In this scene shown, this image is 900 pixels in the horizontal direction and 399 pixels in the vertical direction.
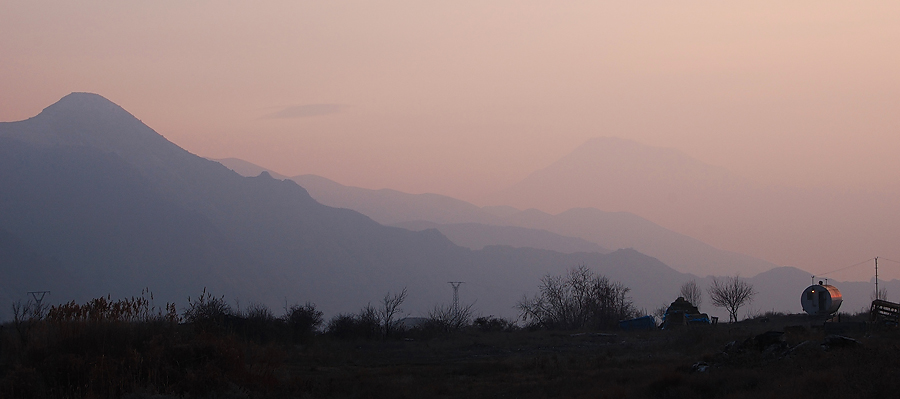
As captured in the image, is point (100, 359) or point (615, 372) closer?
point (100, 359)

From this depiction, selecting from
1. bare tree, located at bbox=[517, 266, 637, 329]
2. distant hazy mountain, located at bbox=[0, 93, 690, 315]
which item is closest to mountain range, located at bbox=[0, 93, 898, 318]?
distant hazy mountain, located at bbox=[0, 93, 690, 315]

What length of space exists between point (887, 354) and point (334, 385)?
1182cm

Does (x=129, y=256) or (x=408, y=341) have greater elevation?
(x=129, y=256)

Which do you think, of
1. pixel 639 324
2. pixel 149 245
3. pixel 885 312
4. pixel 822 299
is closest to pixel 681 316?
pixel 639 324

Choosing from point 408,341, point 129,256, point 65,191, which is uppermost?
point 65,191

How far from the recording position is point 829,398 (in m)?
11.8

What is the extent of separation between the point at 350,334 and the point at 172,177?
171113 millimetres

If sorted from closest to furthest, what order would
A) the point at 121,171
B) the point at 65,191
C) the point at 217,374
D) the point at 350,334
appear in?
1. the point at 217,374
2. the point at 350,334
3. the point at 65,191
4. the point at 121,171

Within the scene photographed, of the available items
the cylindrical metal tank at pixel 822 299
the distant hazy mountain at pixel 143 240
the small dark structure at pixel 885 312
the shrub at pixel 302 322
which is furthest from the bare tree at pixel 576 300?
the distant hazy mountain at pixel 143 240

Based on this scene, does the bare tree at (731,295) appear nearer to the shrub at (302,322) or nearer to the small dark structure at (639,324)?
the small dark structure at (639,324)

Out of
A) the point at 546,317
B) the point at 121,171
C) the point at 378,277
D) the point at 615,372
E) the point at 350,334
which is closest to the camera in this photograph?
the point at 615,372

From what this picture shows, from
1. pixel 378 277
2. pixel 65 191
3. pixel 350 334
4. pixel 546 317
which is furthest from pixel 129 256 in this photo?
pixel 350 334

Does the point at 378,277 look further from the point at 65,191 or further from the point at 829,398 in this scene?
the point at 829,398

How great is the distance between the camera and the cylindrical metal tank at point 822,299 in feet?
130
